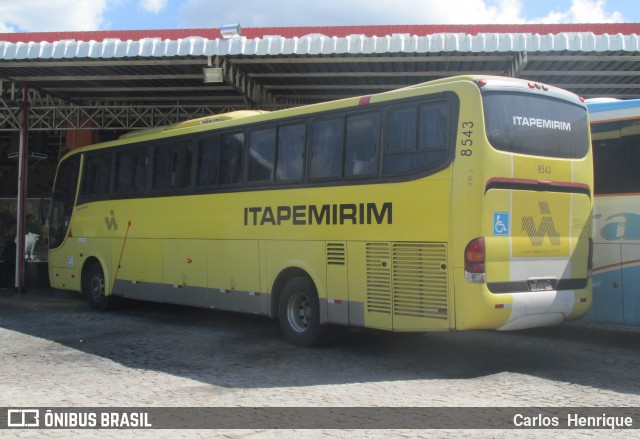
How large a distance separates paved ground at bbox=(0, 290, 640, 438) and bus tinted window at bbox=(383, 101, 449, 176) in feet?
8.09

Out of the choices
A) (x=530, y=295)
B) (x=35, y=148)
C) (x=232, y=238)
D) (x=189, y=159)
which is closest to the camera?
(x=530, y=295)

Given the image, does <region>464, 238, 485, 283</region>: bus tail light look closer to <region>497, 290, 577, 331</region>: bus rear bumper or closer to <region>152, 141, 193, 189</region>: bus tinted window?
<region>497, 290, 577, 331</region>: bus rear bumper

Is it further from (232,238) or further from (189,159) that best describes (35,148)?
(232,238)

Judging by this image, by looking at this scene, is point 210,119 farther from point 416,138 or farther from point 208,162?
point 416,138

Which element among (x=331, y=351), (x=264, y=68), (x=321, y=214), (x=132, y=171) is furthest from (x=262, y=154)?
(x=264, y=68)

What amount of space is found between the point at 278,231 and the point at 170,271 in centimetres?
317

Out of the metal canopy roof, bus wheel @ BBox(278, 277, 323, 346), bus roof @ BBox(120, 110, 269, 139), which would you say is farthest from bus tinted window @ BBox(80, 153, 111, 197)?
bus wheel @ BBox(278, 277, 323, 346)

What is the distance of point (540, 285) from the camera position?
8.23 meters

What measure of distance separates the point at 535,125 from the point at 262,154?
13.3 ft

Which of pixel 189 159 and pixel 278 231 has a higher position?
pixel 189 159

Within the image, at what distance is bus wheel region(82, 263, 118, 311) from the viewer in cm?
1416

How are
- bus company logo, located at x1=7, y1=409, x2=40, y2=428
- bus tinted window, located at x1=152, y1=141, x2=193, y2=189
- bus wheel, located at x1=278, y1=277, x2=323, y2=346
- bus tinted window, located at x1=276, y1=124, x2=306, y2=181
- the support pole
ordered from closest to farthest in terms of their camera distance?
1. bus company logo, located at x1=7, y1=409, x2=40, y2=428
2. bus wheel, located at x1=278, y1=277, x2=323, y2=346
3. bus tinted window, located at x1=276, y1=124, x2=306, y2=181
4. bus tinted window, located at x1=152, y1=141, x2=193, y2=189
5. the support pole

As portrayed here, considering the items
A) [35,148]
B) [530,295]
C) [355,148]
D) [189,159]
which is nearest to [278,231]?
[355,148]

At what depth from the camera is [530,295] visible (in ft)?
26.5
